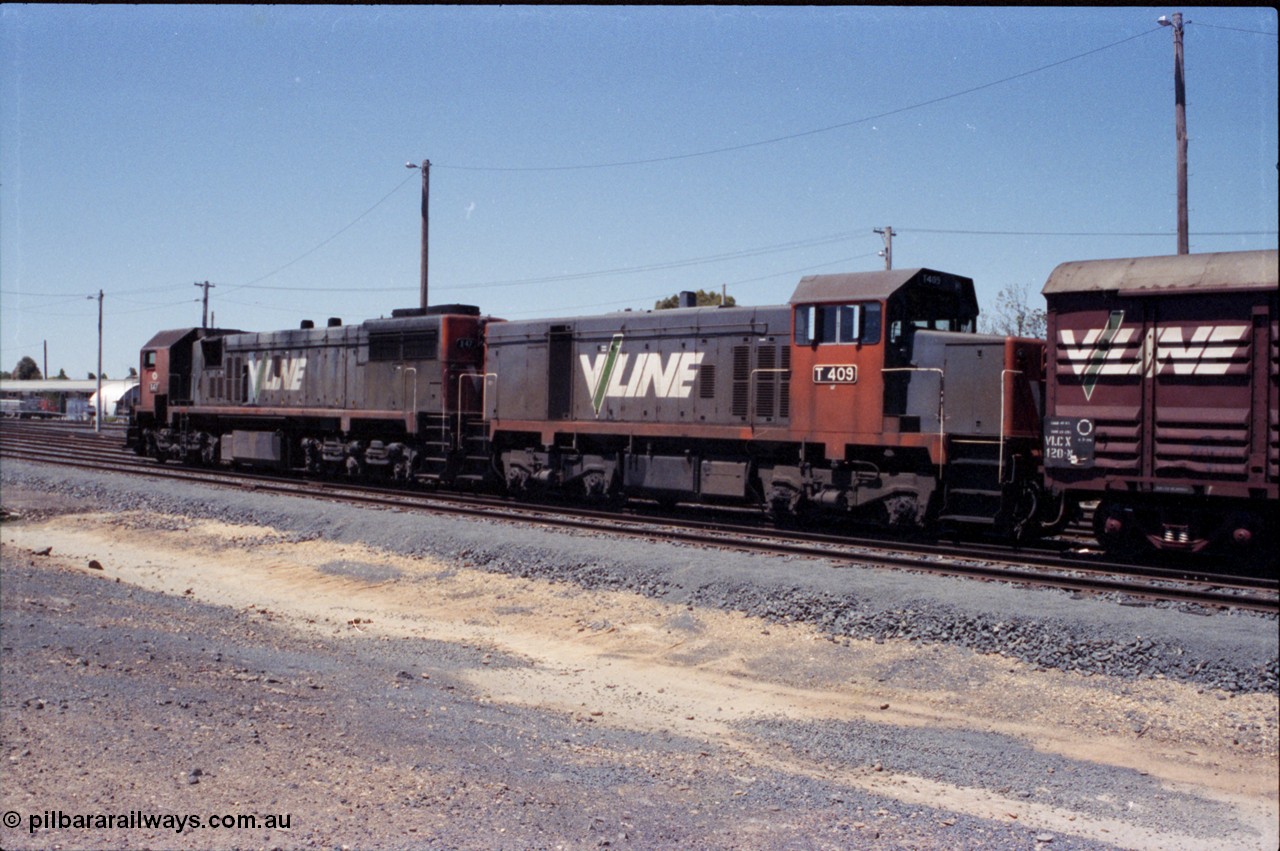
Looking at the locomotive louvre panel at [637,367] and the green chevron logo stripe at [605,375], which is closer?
the locomotive louvre panel at [637,367]

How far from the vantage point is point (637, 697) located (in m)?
8.78

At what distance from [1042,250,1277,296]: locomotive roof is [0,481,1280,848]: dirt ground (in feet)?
16.5

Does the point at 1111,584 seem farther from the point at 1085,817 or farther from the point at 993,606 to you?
the point at 1085,817

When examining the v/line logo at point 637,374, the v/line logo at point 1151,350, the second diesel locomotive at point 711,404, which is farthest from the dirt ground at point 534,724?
the v/line logo at point 637,374

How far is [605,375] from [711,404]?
8.52 feet

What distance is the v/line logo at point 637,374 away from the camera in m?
17.2

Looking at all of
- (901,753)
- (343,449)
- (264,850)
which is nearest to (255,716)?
(264,850)

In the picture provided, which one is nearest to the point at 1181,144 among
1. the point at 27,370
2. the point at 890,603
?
the point at 890,603

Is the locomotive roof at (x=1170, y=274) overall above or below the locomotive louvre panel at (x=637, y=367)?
above

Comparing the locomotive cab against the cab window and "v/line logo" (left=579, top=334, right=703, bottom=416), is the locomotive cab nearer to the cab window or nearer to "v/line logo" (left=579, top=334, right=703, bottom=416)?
"v/line logo" (left=579, top=334, right=703, bottom=416)

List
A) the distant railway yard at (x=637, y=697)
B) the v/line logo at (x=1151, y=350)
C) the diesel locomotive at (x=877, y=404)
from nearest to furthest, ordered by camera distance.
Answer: the distant railway yard at (x=637, y=697) → the v/line logo at (x=1151, y=350) → the diesel locomotive at (x=877, y=404)

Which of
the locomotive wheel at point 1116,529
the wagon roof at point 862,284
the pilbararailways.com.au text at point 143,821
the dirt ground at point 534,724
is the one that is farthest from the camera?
the wagon roof at point 862,284

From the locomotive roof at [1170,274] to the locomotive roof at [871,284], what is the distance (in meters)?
2.21

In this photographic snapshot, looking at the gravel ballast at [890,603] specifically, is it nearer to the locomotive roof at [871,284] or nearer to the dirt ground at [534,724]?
the dirt ground at [534,724]
